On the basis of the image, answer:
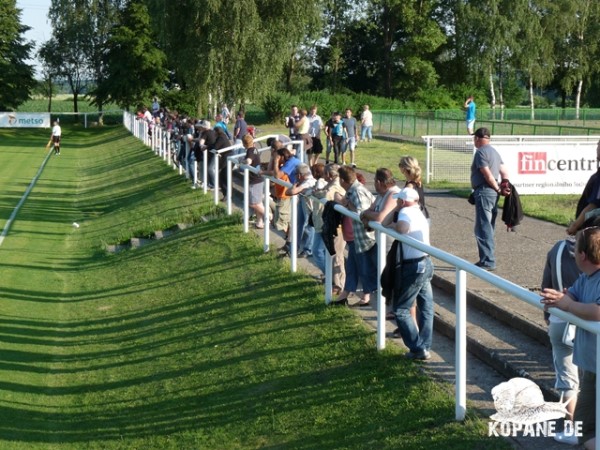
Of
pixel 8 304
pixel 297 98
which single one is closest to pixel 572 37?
pixel 297 98

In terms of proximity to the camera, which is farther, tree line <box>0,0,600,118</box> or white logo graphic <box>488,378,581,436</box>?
tree line <box>0,0,600,118</box>

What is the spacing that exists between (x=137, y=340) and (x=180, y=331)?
664 mm

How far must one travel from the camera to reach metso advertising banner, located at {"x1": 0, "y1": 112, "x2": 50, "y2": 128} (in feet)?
260

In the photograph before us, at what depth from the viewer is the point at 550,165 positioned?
22844 mm

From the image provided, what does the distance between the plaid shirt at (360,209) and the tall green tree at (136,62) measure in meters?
65.2

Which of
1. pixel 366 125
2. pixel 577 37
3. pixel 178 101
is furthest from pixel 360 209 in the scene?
pixel 577 37

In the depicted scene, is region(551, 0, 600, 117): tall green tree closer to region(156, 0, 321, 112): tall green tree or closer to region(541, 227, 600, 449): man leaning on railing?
region(156, 0, 321, 112): tall green tree

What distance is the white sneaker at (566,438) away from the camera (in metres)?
6.19

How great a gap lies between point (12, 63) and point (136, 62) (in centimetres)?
1344

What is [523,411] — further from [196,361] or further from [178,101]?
[178,101]

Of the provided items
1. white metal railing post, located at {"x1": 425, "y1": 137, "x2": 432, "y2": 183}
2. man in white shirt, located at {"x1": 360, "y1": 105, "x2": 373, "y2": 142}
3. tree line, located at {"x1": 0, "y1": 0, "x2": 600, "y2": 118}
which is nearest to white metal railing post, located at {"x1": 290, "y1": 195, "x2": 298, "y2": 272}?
white metal railing post, located at {"x1": 425, "y1": 137, "x2": 432, "y2": 183}

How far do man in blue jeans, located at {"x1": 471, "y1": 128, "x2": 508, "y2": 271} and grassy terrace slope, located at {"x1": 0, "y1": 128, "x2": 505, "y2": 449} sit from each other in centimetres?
218

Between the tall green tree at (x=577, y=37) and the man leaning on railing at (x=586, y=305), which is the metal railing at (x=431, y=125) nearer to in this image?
the tall green tree at (x=577, y=37)

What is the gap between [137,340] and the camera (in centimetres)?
1298
